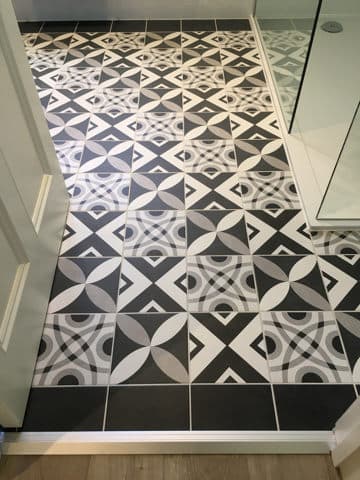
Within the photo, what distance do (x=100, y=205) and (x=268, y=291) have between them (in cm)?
72

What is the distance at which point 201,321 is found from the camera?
48.8 inches

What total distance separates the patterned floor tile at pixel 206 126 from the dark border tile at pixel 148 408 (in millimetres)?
1129

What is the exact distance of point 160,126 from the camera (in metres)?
1.86

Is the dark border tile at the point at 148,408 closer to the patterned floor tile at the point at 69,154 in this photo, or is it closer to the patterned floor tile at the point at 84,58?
the patterned floor tile at the point at 69,154

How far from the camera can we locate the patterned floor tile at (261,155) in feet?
5.52

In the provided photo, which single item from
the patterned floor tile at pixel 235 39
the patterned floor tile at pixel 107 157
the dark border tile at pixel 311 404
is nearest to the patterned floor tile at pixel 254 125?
the patterned floor tile at pixel 107 157

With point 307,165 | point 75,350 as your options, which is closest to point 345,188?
point 307,165

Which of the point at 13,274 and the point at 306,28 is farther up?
the point at 306,28

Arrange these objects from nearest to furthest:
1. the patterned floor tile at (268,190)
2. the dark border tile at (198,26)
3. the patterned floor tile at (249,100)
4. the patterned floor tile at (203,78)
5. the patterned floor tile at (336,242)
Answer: the patterned floor tile at (336,242) < the patterned floor tile at (268,190) < the patterned floor tile at (249,100) < the patterned floor tile at (203,78) < the dark border tile at (198,26)

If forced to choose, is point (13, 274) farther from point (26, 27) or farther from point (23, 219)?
point (26, 27)

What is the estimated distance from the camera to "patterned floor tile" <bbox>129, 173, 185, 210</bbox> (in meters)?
1.55

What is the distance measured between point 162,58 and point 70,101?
1.97ft

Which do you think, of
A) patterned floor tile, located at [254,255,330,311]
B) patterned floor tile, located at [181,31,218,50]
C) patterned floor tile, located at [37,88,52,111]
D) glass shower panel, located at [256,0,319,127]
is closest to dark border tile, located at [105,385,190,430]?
patterned floor tile, located at [254,255,330,311]

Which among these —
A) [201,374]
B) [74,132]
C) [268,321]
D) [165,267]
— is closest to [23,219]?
[165,267]
